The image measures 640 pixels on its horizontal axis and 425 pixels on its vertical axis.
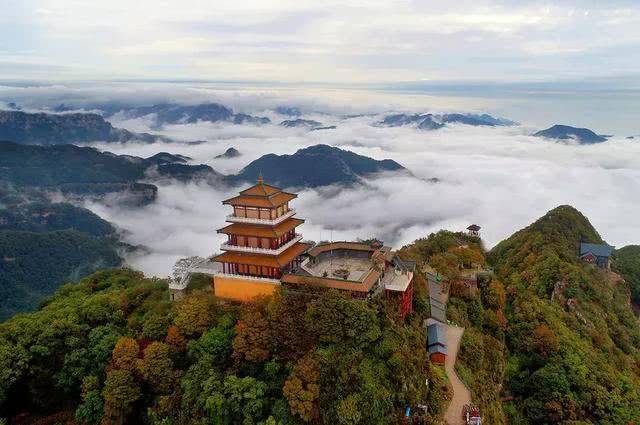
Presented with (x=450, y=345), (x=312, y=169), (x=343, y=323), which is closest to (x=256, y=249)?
(x=343, y=323)

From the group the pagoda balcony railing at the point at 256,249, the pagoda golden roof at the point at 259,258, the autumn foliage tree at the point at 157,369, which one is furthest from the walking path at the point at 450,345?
the autumn foliage tree at the point at 157,369

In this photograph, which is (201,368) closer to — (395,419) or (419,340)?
(395,419)

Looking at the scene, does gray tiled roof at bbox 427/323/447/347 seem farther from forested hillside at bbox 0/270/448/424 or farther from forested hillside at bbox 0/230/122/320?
forested hillside at bbox 0/230/122/320

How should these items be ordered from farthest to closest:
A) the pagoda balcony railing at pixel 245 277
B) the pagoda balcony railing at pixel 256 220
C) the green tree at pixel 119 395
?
the pagoda balcony railing at pixel 256 220, the pagoda balcony railing at pixel 245 277, the green tree at pixel 119 395

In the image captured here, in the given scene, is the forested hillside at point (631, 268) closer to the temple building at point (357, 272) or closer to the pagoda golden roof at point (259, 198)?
the temple building at point (357, 272)

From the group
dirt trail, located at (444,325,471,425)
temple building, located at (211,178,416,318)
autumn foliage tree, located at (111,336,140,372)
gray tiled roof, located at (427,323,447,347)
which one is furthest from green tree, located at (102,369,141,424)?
gray tiled roof, located at (427,323,447,347)
